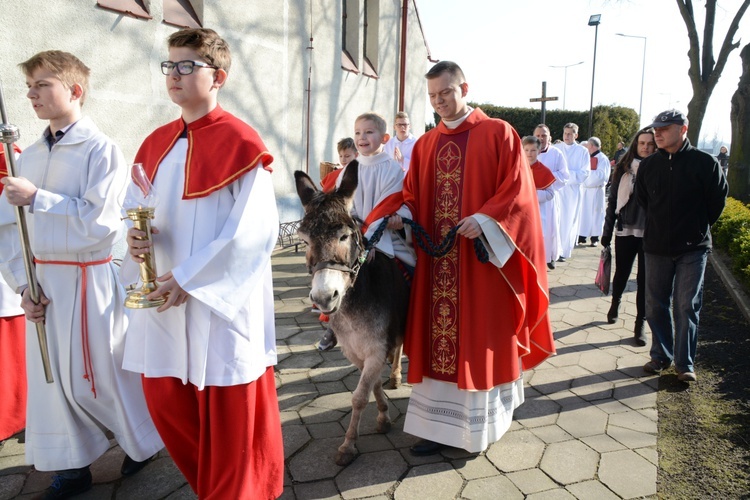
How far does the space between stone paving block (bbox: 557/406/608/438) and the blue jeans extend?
1105mm

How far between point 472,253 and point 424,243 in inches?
12.7

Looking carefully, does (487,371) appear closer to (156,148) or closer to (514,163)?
(514,163)

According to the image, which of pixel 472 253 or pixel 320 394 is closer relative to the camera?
pixel 472 253

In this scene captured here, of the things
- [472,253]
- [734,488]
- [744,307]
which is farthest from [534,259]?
[744,307]

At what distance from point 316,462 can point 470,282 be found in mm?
1545

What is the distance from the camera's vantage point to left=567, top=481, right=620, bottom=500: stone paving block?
3.07 m

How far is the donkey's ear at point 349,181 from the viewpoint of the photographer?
3097 millimetres

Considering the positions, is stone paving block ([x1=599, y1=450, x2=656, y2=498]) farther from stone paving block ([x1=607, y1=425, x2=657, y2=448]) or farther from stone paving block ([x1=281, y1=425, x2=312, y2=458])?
stone paving block ([x1=281, y1=425, x2=312, y2=458])

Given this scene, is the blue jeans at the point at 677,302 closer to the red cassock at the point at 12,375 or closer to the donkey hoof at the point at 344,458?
the donkey hoof at the point at 344,458

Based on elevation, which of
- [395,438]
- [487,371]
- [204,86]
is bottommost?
[395,438]

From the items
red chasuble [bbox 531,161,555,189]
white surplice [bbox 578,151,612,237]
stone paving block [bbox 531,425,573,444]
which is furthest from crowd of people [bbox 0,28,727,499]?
white surplice [bbox 578,151,612,237]

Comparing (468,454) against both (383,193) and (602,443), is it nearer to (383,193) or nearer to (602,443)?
(602,443)

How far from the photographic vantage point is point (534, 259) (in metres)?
3.35

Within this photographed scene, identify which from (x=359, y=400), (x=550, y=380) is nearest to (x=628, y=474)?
(x=550, y=380)
